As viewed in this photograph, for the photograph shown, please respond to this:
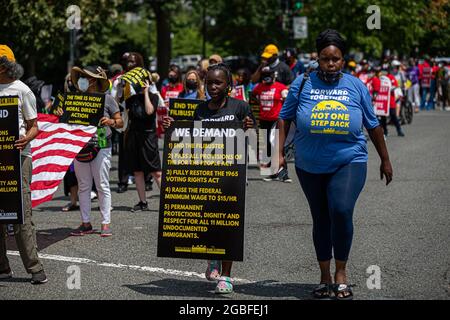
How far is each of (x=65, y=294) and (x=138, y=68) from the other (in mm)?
4783

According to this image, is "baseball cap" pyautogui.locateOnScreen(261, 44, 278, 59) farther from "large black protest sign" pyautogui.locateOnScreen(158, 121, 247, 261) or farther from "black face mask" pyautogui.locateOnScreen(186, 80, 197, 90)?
"large black protest sign" pyautogui.locateOnScreen(158, 121, 247, 261)

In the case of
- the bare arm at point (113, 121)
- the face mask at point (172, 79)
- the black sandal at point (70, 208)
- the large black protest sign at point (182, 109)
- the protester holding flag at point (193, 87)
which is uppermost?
the face mask at point (172, 79)

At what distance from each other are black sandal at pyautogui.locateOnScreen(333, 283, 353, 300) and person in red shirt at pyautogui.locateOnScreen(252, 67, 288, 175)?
8235 millimetres

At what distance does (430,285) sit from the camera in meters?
7.58

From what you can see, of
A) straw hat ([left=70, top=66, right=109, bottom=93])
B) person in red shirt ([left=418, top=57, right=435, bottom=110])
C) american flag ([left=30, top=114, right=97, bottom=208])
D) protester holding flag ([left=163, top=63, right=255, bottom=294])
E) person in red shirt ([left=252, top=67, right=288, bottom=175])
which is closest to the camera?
protester holding flag ([left=163, top=63, right=255, bottom=294])

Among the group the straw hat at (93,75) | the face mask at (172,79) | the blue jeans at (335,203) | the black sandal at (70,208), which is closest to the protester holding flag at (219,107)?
the blue jeans at (335,203)

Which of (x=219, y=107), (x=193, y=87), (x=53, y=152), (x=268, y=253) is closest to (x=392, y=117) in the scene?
(x=193, y=87)

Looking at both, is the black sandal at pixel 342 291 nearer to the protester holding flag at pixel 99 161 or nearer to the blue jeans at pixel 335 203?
the blue jeans at pixel 335 203

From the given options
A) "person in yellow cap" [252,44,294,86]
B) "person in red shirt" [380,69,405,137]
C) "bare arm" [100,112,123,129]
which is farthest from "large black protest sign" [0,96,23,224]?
"person in red shirt" [380,69,405,137]

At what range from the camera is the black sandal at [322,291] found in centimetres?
721

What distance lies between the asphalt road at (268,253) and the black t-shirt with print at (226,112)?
1350 mm

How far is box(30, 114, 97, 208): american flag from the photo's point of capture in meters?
10.1

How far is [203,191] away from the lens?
7555mm

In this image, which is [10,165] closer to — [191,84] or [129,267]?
[129,267]
